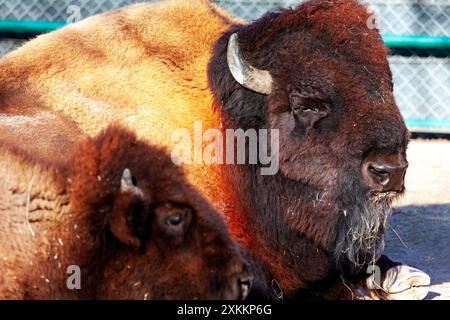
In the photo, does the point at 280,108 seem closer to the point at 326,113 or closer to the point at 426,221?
the point at 326,113

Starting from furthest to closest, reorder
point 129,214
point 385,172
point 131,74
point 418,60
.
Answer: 1. point 418,60
2. point 131,74
3. point 385,172
4. point 129,214

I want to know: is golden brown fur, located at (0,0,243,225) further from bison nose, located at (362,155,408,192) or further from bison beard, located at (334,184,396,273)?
bison nose, located at (362,155,408,192)

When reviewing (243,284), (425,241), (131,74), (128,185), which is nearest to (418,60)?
(425,241)

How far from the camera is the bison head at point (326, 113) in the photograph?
15.2 ft

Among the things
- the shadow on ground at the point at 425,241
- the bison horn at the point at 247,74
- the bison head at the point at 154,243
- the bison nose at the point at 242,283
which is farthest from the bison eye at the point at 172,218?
the shadow on ground at the point at 425,241

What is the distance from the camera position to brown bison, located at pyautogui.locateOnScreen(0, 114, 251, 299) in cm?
368

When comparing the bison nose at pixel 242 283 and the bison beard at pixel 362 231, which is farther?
the bison beard at pixel 362 231

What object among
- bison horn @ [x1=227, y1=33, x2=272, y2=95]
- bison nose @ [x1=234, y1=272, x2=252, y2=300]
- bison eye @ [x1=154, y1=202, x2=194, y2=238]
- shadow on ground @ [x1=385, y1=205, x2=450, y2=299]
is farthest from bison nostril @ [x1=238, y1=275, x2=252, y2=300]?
shadow on ground @ [x1=385, y1=205, x2=450, y2=299]

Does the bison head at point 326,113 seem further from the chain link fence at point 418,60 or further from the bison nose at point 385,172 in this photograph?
the chain link fence at point 418,60

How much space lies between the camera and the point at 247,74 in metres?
4.89

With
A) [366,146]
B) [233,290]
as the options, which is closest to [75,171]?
[233,290]

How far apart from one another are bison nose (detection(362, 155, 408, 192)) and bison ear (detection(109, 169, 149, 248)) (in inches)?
55.3

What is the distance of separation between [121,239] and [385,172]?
1530 mm

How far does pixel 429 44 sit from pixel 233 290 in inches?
252
